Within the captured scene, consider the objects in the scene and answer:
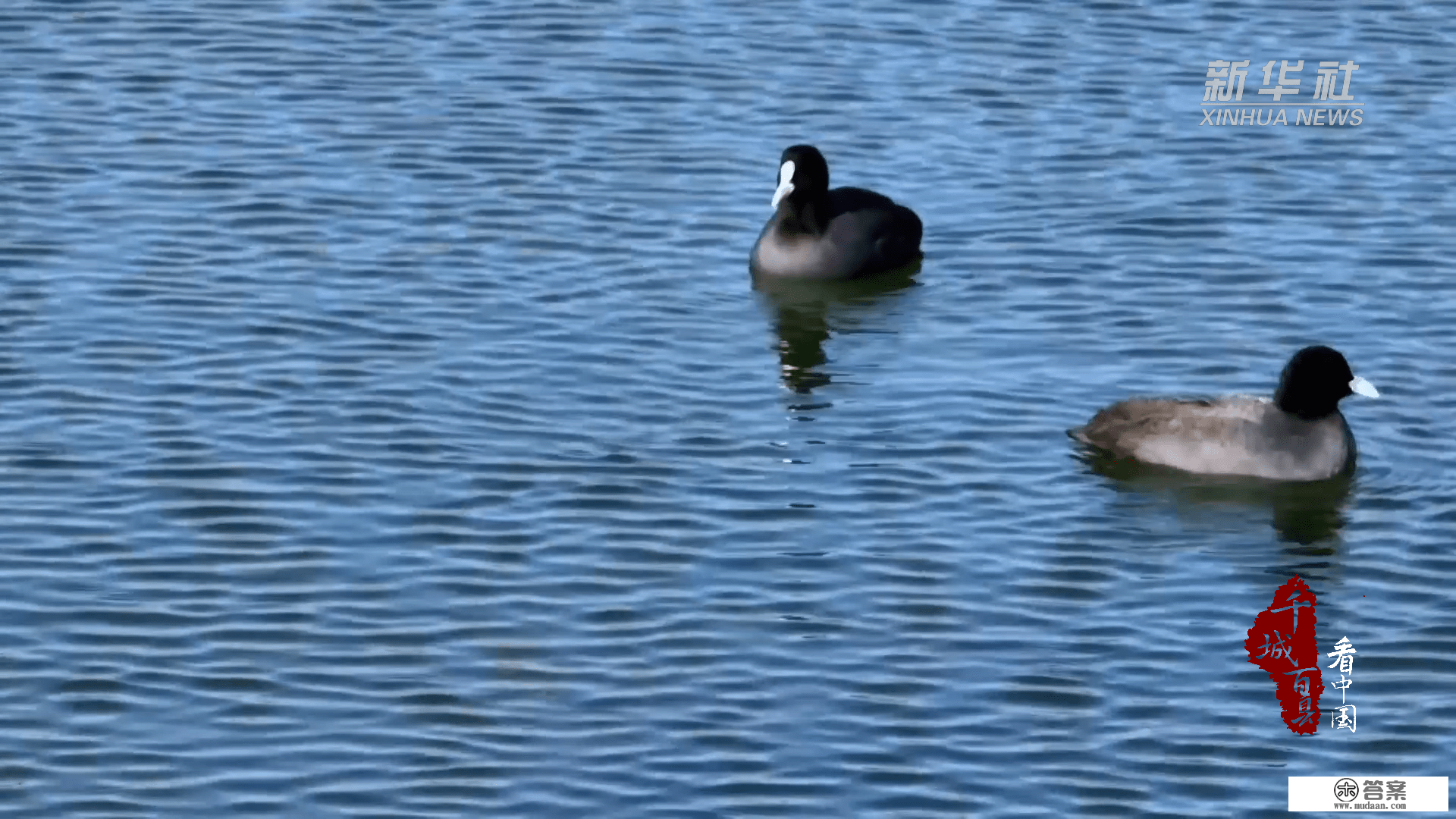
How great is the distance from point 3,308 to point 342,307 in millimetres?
2478

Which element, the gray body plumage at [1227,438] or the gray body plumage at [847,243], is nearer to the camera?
the gray body plumage at [1227,438]

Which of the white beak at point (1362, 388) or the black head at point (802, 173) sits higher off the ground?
the black head at point (802, 173)

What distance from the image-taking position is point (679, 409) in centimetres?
1916

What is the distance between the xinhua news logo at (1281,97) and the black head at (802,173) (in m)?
5.22

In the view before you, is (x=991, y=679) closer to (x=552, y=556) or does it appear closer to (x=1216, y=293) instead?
(x=552, y=556)

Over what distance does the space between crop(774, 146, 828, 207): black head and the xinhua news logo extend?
5223mm

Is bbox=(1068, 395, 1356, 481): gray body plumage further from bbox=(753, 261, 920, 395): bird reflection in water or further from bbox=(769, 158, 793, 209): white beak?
bbox=(769, 158, 793, 209): white beak

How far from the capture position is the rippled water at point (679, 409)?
555 inches

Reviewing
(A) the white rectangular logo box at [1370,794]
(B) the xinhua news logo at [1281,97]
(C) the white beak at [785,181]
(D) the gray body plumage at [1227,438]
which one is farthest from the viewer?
(B) the xinhua news logo at [1281,97]

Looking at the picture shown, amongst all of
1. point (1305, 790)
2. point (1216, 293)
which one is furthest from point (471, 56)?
point (1305, 790)

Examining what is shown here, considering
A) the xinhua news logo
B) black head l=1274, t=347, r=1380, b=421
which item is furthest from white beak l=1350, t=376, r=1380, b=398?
the xinhua news logo

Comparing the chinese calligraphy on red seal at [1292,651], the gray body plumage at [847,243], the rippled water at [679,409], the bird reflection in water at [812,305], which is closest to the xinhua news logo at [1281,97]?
A: the rippled water at [679,409]

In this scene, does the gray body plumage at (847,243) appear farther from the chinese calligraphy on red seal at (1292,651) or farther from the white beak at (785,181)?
the chinese calligraphy on red seal at (1292,651)

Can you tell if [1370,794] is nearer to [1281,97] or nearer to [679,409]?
[679,409]
